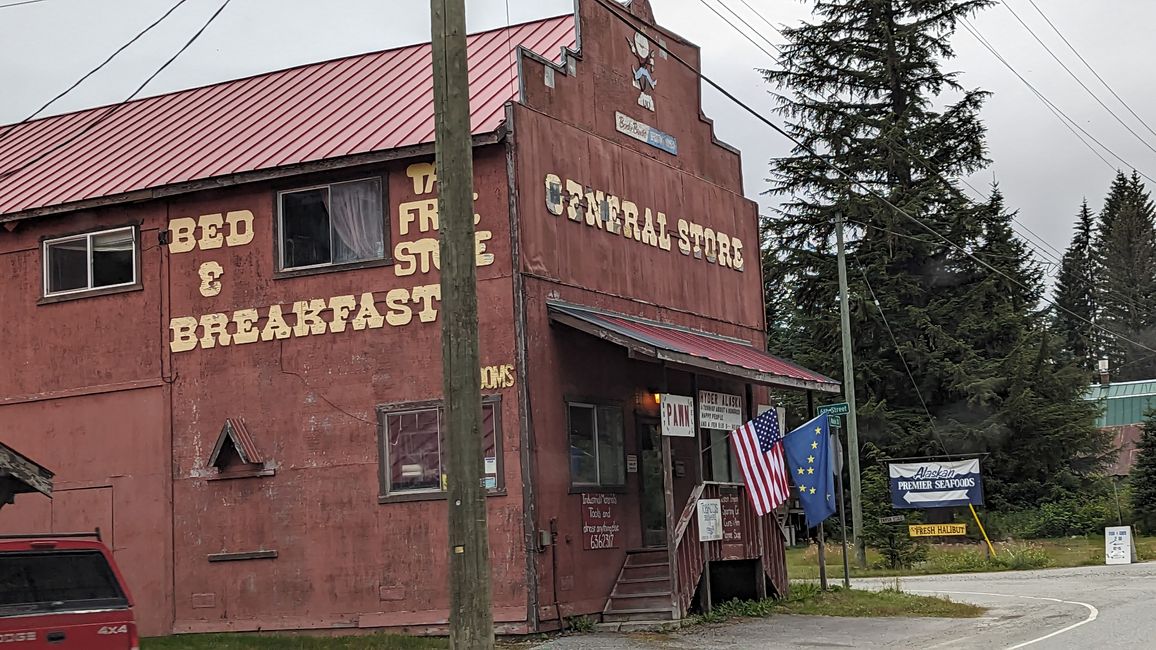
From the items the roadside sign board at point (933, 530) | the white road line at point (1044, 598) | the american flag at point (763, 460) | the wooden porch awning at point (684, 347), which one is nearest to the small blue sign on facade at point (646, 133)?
the wooden porch awning at point (684, 347)

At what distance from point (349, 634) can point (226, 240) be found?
586 cm

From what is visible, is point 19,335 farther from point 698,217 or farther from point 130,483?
point 698,217

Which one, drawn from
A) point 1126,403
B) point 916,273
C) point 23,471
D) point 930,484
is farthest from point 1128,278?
point 23,471

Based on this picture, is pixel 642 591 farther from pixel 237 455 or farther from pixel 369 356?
pixel 237 455

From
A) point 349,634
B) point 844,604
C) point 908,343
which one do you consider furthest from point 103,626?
point 908,343

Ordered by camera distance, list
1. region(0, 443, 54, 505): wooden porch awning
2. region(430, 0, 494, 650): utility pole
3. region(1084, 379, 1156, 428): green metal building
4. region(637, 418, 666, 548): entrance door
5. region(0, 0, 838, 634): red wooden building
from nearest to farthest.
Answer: region(430, 0, 494, 650): utility pole → region(0, 443, 54, 505): wooden porch awning → region(0, 0, 838, 634): red wooden building → region(637, 418, 666, 548): entrance door → region(1084, 379, 1156, 428): green metal building

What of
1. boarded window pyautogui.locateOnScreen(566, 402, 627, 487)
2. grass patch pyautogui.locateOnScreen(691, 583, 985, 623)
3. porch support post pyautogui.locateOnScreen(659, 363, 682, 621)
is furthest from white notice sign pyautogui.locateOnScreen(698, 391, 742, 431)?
grass patch pyautogui.locateOnScreen(691, 583, 985, 623)

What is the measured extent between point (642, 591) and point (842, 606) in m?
4.07

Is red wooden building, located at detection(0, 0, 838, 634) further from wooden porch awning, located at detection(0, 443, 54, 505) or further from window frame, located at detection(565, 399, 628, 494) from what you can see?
wooden porch awning, located at detection(0, 443, 54, 505)

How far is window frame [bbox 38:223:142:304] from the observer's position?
2077cm

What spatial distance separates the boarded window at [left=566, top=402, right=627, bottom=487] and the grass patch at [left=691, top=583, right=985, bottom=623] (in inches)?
93.3

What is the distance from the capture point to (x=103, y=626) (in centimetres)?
1157

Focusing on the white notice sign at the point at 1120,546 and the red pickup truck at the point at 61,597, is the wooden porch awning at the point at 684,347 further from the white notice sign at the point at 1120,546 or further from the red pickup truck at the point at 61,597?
the white notice sign at the point at 1120,546

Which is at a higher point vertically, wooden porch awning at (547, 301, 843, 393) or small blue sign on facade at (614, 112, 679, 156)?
small blue sign on facade at (614, 112, 679, 156)
